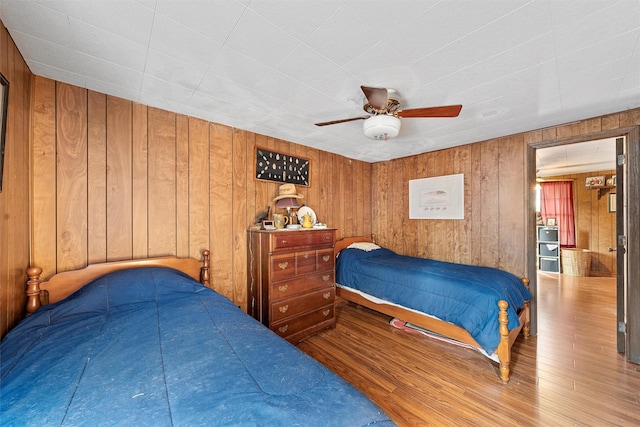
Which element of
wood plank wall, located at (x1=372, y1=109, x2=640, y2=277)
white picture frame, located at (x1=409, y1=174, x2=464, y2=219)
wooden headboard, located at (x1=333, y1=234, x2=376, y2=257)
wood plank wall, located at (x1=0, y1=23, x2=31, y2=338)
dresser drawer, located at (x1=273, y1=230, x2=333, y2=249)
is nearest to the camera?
wood plank wall, located at (x1=0, y1=23, x2=31, y2=338)

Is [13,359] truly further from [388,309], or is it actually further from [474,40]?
[388,309]

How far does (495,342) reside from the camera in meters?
2.02

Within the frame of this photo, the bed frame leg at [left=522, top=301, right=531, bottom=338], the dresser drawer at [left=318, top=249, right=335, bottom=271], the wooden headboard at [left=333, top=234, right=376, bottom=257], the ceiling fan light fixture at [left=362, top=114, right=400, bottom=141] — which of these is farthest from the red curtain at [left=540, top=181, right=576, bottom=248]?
the ceiling fan light fixture at [left=362, top=114, right=400, bottom=141]

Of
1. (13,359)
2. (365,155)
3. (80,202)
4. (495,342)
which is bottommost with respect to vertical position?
(495,342)

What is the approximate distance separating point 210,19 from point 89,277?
197 centimetres

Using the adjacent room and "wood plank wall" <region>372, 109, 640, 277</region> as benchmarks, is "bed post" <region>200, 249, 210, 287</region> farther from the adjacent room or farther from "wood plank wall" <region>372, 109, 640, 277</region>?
"wood plank wall" <region>372, 109, 640, 277</region>

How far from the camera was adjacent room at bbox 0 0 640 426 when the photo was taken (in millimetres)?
1050

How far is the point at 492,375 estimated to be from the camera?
6.75ft

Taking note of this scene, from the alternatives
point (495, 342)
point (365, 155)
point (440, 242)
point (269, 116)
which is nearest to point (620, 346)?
point (495, 342)

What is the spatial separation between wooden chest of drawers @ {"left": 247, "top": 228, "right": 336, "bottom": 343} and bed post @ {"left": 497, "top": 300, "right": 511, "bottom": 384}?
1624 millimetres

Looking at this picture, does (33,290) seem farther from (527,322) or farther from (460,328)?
(527,322)

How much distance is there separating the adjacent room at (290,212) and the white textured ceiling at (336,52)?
0.05ft

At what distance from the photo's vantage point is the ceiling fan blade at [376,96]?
1.62 m

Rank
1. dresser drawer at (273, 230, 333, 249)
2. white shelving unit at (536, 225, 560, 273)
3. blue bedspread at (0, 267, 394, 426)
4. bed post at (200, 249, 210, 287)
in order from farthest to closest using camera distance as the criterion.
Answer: white shelving unit at (536, 225, 560, 273) → dresser drawer at (273, 230, 333, 249) → bed post at (200, 249, 210, 287) → blue bedspread at (0, 267, 394, 426)
